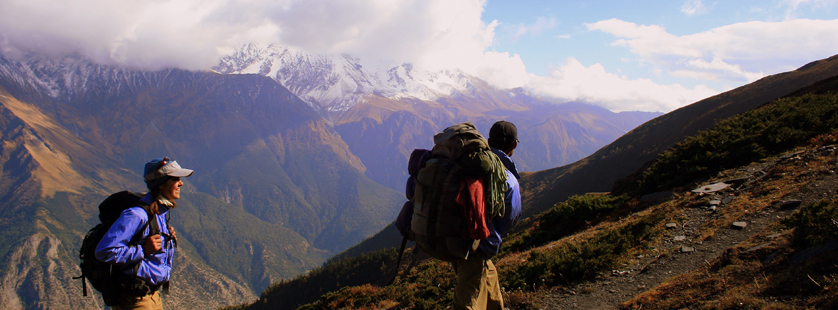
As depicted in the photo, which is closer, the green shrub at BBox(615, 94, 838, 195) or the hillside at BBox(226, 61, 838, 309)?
the hillside at BBox(226, 61, 838, 309)

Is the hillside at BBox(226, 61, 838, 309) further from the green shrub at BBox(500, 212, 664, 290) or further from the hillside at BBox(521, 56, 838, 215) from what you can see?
the hillside at BBox(521, 56, 838, 215)

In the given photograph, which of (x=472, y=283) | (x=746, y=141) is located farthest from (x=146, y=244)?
(x=746, y=141)

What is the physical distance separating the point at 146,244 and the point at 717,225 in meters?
11.2

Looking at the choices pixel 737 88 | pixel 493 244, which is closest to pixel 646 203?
pixel 493 244

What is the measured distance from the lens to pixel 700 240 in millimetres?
8180

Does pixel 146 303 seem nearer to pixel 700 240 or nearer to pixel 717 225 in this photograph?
pixel 700 240

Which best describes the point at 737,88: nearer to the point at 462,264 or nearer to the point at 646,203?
the point at 646,203

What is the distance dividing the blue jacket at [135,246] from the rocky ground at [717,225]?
647cm

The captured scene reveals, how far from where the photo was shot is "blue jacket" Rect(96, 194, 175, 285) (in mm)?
4465

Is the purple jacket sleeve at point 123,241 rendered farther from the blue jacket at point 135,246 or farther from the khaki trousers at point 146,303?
the khaki trousers at point 146,303

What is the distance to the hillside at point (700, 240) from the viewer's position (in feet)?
18.7

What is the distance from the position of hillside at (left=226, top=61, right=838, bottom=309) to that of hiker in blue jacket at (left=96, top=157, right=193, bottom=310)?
5.50 metres

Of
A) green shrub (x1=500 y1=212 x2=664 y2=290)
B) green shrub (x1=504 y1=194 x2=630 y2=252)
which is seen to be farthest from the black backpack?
green shrub (x1=504 y1=194 x2=630 y2=252)

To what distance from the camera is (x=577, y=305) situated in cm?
693
